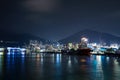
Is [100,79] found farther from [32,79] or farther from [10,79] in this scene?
[10,79]

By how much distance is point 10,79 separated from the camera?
1833 centimetres

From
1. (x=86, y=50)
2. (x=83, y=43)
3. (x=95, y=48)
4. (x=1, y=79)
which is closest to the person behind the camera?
(x=1, y=79)

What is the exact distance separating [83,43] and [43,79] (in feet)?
482

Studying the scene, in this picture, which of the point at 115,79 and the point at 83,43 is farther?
the point at 83,43

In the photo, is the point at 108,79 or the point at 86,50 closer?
the point at 108,79

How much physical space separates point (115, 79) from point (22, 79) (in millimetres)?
7773

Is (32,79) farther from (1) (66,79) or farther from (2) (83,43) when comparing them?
(2) (83,43)

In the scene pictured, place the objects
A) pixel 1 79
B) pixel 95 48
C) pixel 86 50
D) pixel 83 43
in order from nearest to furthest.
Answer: pixel 1 79 < pixel 86 50 < pixel 83 43 < pixel 95 48

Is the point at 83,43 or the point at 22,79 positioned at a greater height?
the point at 83,43

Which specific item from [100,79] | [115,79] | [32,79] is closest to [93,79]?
[100,79]

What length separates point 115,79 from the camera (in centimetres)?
1912

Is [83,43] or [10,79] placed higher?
[83,43]

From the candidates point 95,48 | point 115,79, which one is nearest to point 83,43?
point 95,48

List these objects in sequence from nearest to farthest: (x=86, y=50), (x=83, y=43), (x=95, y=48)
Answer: (x=86, y=50) → (x=83, y=43) → (x=95, y=48)
